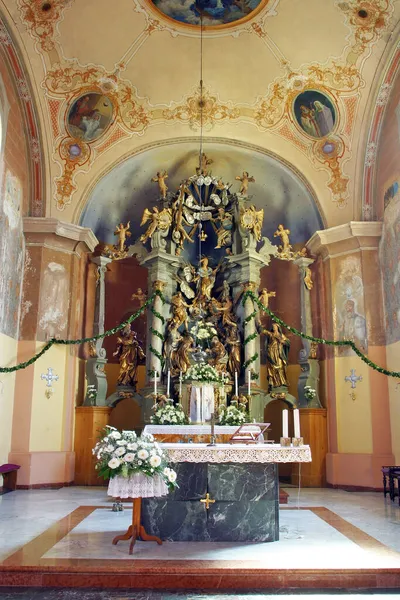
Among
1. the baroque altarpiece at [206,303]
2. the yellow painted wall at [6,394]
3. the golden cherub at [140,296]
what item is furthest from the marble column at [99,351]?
the yellow painted wall at [6,394]

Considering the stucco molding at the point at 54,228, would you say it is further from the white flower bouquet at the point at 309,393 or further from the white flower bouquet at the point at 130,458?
the white flower bouquet at the point at 130,458

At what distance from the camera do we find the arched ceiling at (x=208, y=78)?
12.2m

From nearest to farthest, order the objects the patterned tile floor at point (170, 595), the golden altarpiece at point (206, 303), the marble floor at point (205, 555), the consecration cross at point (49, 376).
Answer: the patterned tile floor at point (170, 595) < the marble floor at point (205, 555) < the consecration cross at point (49, 376) < the golden altarpiece at point (206, 303)

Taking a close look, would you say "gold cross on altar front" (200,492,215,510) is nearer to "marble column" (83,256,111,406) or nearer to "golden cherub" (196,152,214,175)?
"marble column" (83,256,111,406)

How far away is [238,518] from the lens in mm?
7168

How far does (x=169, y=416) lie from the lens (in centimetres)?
1261

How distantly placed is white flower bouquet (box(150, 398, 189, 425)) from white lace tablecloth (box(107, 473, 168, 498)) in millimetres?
5915

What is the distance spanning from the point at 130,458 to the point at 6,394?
675 centimetres

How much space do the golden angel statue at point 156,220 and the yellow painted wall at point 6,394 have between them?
4.54 m

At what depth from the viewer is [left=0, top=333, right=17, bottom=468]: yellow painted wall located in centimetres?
1212

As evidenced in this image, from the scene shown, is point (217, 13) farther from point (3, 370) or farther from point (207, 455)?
point (207, 455)

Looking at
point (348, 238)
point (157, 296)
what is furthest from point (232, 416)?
point (348, 238)

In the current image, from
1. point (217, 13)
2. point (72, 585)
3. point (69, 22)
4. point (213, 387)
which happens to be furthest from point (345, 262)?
point (72, 585)

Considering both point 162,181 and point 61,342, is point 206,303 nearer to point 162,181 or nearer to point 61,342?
point 162,181
